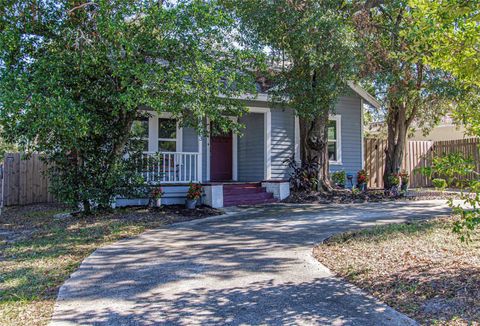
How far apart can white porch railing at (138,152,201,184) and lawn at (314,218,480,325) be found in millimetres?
5277

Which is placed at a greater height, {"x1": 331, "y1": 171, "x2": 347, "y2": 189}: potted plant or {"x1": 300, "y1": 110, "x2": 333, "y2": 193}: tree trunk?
{"x1": 300, "y1": 110, "x2": 333, "y2": 193}: tree trunk

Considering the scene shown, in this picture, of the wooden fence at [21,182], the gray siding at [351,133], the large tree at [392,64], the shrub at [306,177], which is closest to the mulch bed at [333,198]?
the shrub at [306,177]

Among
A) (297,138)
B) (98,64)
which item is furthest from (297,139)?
(98,64)

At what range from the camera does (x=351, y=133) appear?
1503 cm

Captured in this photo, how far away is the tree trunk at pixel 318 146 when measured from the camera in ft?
40.9

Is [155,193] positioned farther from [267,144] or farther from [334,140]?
[334,140]

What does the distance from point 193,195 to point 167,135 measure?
8.86 ft

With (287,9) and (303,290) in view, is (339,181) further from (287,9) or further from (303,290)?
(303,290)

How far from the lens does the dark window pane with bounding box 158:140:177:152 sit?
39.9 ft

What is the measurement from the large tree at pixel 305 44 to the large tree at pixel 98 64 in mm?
1455

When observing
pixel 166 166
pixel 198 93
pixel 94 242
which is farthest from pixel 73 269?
pixel 166 166

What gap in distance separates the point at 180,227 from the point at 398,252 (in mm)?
4332

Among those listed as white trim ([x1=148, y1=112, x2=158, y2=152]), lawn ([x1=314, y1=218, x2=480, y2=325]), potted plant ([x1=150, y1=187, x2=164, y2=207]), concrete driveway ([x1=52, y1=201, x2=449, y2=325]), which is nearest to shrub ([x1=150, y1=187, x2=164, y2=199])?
potted plant ([x1=150, y1=187, x2=164, y2=207])

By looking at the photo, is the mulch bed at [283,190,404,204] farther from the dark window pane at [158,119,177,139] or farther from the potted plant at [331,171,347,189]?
the dark window pane at [158,119,177,139]
